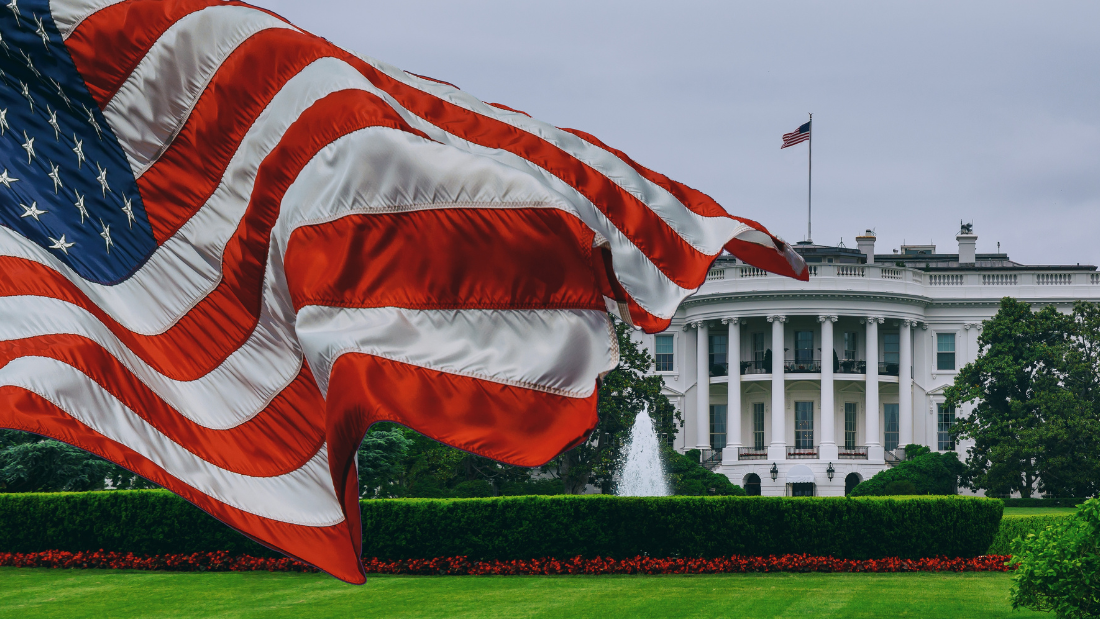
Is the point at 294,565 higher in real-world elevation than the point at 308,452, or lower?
lower

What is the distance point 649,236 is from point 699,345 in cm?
5145

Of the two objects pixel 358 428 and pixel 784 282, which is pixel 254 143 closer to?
pixel 358 428

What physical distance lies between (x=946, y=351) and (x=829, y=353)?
22.1 ft

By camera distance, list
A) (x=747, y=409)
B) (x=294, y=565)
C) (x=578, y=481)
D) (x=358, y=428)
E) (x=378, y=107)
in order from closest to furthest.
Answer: (x=358, y=428)
(x=378, y=107)
(x=294, y=565)
(x=578, y=481)
(x=747, y=409)

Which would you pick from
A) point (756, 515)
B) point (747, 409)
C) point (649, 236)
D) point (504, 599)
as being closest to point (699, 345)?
point (747, 409)

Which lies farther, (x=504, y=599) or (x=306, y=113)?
(x=504, y=599)

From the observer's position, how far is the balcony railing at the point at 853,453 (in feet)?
178

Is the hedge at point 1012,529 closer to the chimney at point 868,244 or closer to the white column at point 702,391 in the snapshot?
the white column at point 702,391

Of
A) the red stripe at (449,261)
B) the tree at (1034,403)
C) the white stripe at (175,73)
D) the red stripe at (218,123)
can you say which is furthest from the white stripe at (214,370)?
the tree at (1034,403)

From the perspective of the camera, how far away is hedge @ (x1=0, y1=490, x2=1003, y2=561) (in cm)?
1859

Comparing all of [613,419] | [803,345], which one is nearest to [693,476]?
[613,419]

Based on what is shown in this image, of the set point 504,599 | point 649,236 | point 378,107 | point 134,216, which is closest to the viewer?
point 378,107

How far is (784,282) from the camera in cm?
5525

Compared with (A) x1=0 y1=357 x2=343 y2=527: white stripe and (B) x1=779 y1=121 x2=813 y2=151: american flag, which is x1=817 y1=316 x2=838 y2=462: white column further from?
(A) x1=0 y1=357 x2=343 y2=527: white stripe
